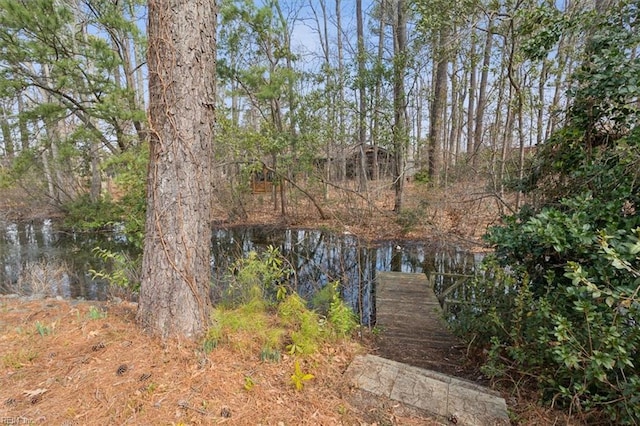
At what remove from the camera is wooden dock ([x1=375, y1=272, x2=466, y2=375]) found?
3068 mm

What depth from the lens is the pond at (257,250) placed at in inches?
232

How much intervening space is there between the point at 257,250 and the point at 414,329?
236 inches

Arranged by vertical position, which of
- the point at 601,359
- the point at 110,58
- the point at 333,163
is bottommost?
the point at 601,359

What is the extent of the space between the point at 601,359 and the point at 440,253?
7.01 m

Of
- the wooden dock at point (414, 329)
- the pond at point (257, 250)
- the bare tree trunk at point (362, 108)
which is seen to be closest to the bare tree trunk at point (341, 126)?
the bare tree trunk at point (362, 108)

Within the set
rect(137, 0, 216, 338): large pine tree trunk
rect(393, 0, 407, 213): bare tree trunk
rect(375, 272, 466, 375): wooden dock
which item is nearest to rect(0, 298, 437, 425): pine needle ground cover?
rect(137, 0, 216, 338): large pine tree trunk

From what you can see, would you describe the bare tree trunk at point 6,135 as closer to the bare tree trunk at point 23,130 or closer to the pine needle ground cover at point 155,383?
the bare tree trunk at point 23,130

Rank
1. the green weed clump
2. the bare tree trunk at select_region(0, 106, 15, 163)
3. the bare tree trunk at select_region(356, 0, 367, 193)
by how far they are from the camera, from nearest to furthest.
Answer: the green weed clump
the bare tree trunk at select_region(0, 106, 15, 163)
the bare tree trunk at select_region(356, 0, 367, 193)

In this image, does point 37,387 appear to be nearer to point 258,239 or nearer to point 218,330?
point 218,330

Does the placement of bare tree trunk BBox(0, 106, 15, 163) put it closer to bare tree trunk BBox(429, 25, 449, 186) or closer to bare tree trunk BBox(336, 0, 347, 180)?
bare tree trunk BBox(336, 0, 347, 180)

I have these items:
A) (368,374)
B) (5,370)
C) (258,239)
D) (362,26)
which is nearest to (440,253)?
(258,239)

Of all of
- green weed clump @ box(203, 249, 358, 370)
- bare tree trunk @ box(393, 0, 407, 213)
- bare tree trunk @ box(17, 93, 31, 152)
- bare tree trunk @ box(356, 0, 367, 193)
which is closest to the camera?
green weed clump @ box(203, 249, 358, 370)

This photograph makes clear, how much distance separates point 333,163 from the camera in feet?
40.6

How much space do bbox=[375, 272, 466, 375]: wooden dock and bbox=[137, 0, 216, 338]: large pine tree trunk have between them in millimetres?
2100
